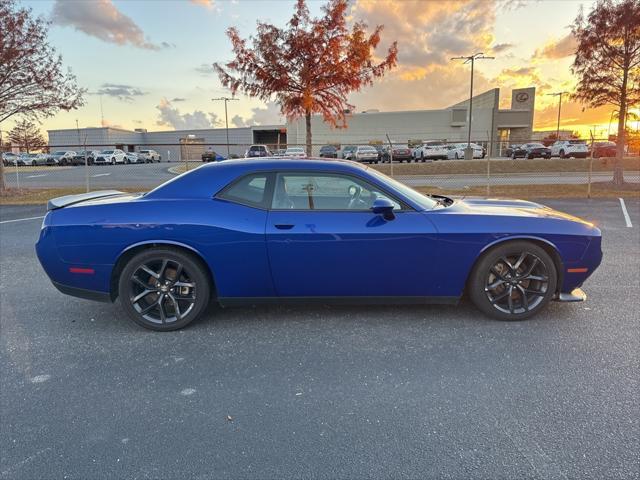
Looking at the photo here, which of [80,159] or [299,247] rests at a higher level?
[80,159]

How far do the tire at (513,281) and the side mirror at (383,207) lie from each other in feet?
3.02

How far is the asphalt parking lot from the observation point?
2.03 meters

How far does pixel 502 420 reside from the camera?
232cm

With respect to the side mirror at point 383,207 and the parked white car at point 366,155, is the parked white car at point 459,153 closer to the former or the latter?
the parked white car at point 366,155

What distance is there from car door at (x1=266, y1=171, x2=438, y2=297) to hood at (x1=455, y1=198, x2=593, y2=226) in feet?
1.98

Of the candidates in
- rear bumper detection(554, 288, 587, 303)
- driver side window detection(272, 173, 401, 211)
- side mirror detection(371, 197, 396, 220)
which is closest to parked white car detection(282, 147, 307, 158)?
driver side window detection(272, 173, 401, 211)

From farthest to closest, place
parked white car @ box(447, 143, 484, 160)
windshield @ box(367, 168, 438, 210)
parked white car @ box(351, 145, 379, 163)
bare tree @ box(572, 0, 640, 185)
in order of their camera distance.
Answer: parked white car @ box(447, 143, 484, 160)
parked white car @ box(351, 145, 379, 163)
bare tree @ box(572, 0, 640, 185)
windshield @ box(367, 168, 438, 210)

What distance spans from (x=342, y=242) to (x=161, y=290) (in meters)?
1.61

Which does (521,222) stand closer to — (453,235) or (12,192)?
(453,235)

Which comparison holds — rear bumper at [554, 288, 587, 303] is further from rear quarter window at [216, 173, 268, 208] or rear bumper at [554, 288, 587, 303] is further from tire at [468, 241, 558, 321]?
rear quarter window at [216, 173, 268, 208]

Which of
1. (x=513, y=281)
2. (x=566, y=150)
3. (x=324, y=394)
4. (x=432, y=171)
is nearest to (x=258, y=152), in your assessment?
(x=432, y=171)

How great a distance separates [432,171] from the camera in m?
25.0

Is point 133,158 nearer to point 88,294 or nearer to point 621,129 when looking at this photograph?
point 621,129

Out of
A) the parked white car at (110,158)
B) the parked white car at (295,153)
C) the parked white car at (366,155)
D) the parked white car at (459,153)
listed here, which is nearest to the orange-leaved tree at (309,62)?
the parked white car at (295,153)
